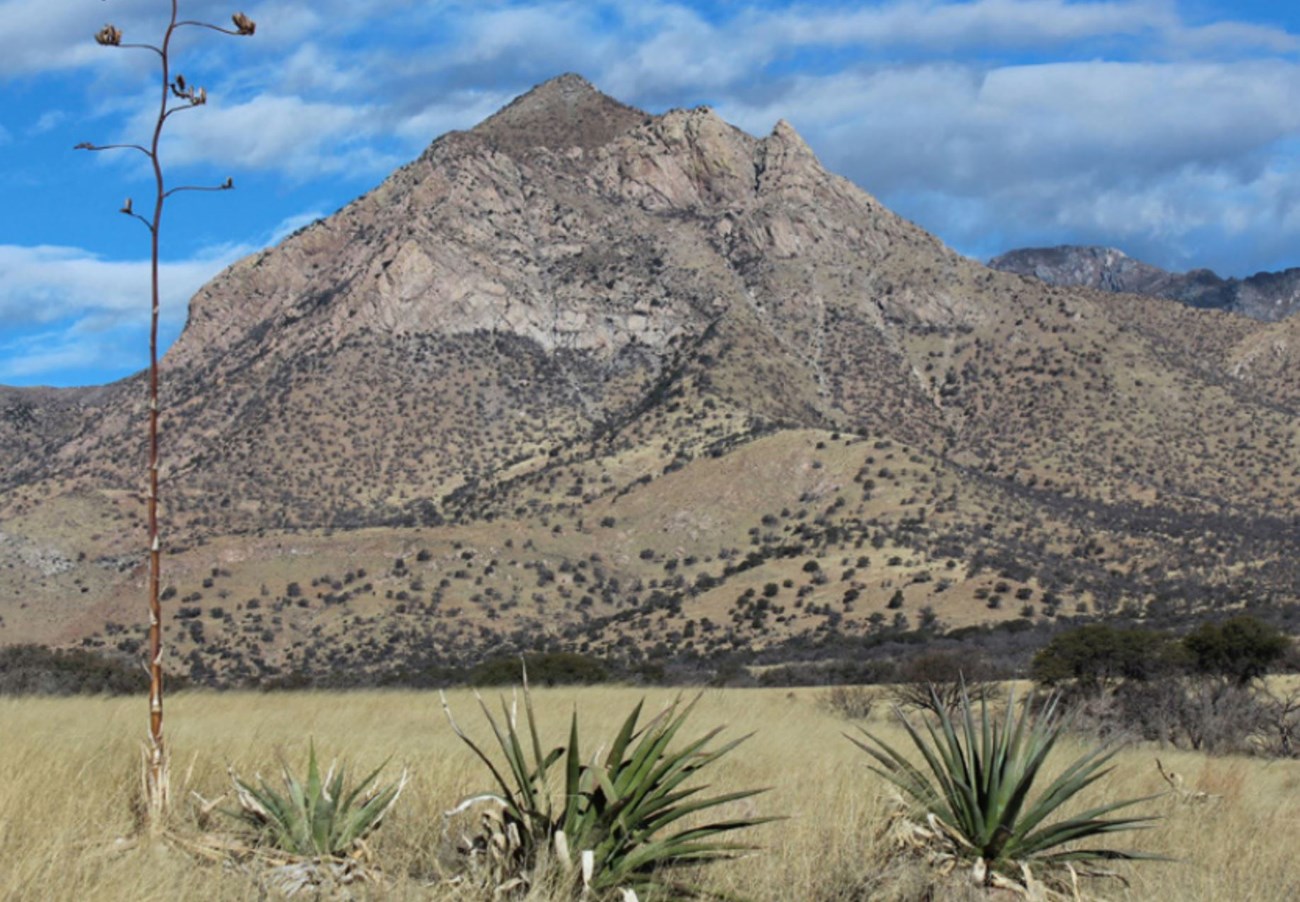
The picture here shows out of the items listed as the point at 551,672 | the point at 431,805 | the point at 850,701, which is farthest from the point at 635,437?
the point at 431,805

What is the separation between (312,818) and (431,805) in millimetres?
1415

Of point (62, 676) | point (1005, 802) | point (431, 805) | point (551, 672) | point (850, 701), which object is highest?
point (1005, 802)

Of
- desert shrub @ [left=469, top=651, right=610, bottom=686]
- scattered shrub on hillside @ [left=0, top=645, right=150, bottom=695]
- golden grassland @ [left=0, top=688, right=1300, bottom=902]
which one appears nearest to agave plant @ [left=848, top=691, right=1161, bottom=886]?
golden grassland @ [left=0, top=688, right=1300, bottom=902]

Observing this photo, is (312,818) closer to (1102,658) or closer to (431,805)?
(431,805)

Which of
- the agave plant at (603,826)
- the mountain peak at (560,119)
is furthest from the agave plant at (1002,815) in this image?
the mountain peak at (560,119)

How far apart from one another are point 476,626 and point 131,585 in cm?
1989

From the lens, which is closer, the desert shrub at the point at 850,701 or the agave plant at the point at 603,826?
the agave plant at the point at 603,826

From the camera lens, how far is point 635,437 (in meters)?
88.2

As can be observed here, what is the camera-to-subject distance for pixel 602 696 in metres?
19.3

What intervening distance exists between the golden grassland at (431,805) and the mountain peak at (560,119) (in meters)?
119

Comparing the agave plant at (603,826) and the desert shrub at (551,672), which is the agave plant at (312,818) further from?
the desert shrub at (551,672)

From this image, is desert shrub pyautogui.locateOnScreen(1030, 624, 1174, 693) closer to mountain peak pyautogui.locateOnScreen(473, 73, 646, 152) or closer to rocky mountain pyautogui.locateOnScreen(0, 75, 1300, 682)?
rocky mountain pyautogui.locateOnScreen(0, 75, 1300, 682)

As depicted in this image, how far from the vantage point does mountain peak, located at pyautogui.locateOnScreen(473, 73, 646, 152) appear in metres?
131

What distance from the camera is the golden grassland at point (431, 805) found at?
19.7 feet
